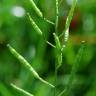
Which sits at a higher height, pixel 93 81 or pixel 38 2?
pixel 38 2

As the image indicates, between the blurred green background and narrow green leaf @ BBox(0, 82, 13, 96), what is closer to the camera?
narrow green leaf @ BBox(0, 82, 13, 96)

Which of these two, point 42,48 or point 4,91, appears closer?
point 4,91

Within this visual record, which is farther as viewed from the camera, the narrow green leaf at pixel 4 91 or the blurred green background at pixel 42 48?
the blurred green background at pixel 42 48

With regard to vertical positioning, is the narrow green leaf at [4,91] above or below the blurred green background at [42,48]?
above

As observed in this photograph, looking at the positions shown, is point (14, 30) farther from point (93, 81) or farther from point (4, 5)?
point (93, 81)

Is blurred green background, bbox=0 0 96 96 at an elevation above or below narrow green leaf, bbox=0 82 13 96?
below

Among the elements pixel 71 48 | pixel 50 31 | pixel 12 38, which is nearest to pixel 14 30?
pixel 12 38

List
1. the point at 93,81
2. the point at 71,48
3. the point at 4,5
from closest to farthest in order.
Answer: the point at 93,81
the point at 71,48
the point at 4,5

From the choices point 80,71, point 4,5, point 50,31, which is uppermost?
point 4,5
